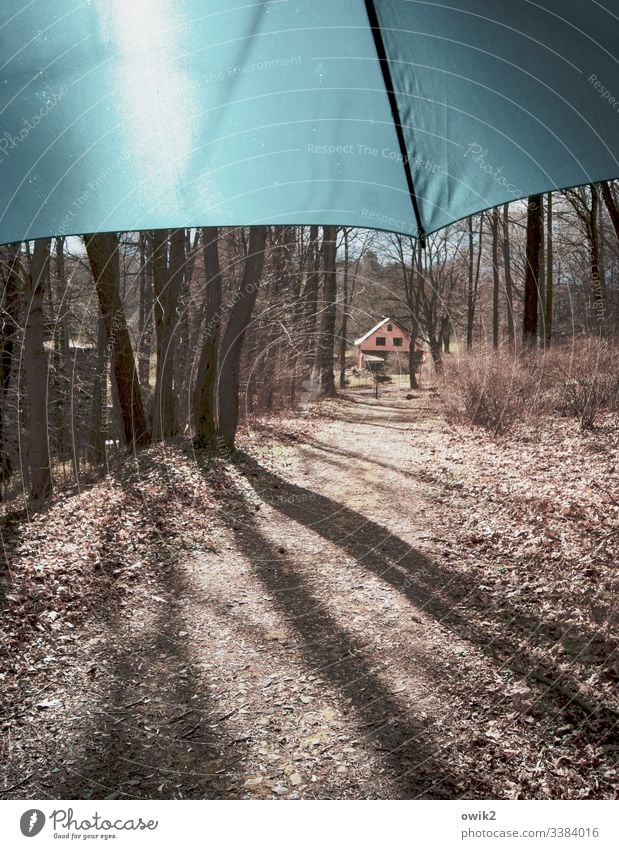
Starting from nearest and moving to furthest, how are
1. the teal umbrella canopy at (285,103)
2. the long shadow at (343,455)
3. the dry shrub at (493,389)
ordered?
the teal umbrella canopy at (285,103), the long shadow at (343,455), the dry shrub at (493,389)

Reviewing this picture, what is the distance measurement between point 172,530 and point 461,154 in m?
5.01

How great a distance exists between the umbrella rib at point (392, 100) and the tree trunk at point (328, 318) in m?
10.7

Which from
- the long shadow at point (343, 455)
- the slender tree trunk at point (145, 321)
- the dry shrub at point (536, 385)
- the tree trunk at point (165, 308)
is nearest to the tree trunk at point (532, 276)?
the dry shrub at point (536, 385)

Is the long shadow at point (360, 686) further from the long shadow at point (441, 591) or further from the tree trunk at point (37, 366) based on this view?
the tree trunk at point (37, 366)

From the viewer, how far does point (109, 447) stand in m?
13.7

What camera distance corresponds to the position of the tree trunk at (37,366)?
10.4 m

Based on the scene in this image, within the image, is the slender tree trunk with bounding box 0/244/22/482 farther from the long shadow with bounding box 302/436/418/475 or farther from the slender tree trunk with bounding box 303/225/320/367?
the slender tree trunk with bounding box 303/225/320/367

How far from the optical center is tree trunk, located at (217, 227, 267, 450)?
10156 mm

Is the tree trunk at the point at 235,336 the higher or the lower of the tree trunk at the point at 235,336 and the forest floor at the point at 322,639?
the higher

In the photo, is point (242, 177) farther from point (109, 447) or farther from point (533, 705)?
point (109, 447)

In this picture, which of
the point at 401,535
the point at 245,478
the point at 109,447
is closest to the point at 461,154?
the point at 401,535

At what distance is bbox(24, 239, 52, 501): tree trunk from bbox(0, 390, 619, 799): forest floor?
2.91m

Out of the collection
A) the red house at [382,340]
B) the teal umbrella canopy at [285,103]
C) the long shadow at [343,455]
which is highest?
the teal umbrella canopy at [285,103]

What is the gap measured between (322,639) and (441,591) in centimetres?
118
